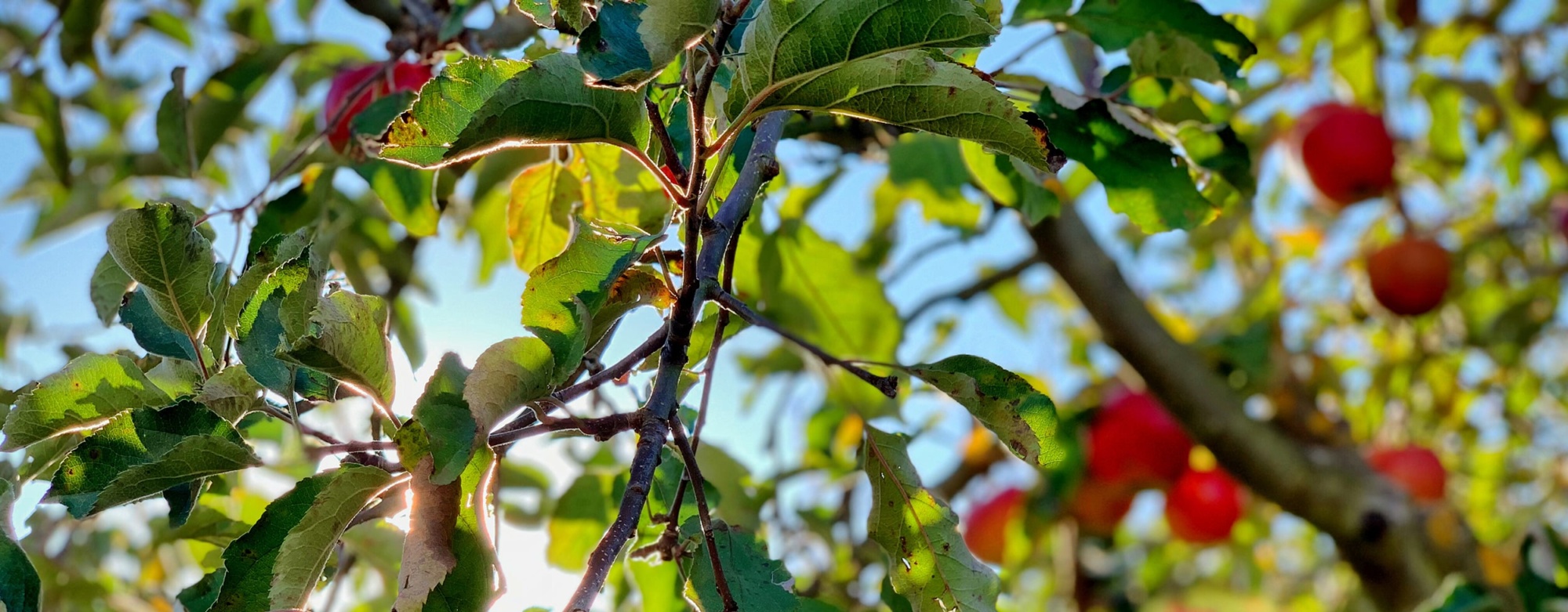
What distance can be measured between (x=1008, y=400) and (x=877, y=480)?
0.09 m

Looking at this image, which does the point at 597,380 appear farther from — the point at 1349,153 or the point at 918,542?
the point at 1349,153

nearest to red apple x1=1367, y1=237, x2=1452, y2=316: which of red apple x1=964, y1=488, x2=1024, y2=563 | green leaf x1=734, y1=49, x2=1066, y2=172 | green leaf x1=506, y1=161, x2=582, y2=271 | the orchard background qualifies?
the orchard background

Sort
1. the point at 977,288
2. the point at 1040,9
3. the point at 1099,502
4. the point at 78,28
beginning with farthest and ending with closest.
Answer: the point at 1099,502, the point at 977,288, the point at 78,28, the point at 1040,9

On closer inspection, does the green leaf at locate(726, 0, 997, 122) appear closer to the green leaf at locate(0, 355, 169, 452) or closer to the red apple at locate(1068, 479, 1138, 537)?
the green leaf at locate(0, 355, 169, 452)

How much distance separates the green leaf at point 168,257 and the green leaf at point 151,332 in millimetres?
22

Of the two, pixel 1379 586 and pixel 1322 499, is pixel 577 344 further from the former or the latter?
pixel 1379 586

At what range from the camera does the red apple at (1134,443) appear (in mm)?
1641

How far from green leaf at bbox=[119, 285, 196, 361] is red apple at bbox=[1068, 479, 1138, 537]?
4.86ft

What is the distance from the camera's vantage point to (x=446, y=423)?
36 cm

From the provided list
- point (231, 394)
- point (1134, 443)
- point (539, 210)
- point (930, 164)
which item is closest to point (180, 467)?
point (231, 394)

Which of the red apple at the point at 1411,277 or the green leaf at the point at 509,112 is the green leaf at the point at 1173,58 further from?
the red apple at the point at 1411,277

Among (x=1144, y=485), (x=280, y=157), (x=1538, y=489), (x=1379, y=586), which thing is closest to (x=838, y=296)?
(x=280, y=157)

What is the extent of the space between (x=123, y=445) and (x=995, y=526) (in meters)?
1.61

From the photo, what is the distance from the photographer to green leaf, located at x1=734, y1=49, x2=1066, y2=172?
366 millimetres
